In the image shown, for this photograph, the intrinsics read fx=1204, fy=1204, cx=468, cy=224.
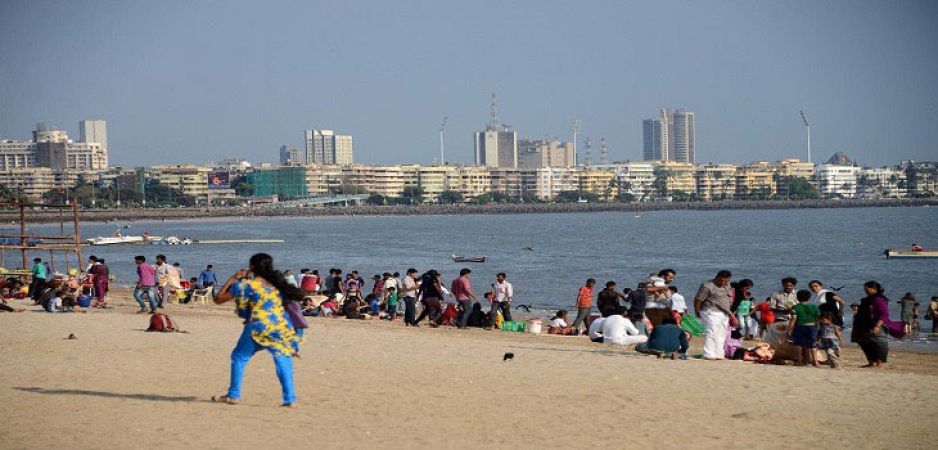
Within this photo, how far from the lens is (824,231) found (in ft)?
324

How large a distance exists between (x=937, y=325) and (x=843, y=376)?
405 inches

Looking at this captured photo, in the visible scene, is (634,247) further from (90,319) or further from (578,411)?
(578,411)

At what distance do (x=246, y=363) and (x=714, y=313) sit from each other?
234 inches

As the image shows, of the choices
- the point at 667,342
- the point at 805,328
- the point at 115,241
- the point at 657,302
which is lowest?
the point at 115,241

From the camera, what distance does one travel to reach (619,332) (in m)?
14.6

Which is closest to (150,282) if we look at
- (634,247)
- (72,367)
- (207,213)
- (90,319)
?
(90,319)

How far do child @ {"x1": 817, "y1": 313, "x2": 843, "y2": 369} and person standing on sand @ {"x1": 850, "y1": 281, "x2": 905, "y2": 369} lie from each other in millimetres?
332

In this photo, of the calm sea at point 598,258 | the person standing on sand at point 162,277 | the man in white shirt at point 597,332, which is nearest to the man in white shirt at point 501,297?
the man in white shirt at point 597,332

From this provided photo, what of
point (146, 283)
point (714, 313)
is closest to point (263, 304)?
point (714, 313)

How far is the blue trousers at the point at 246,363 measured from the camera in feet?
28.9

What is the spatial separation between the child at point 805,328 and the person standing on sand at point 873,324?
0.52 m

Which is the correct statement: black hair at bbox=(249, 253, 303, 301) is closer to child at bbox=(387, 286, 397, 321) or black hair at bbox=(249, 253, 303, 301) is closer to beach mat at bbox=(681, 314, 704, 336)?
beach mat at bbox=(681, 314, 704, 336)

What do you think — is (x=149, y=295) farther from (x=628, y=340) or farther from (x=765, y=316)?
(x=765, y=316)

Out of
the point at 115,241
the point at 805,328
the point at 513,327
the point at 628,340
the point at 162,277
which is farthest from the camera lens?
the point at 115,241
